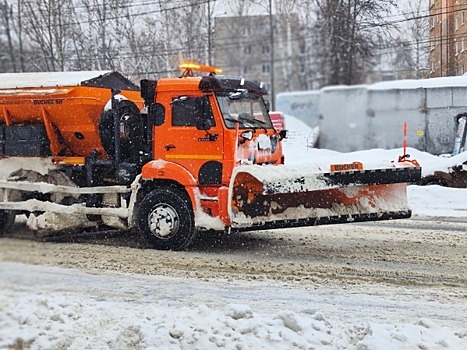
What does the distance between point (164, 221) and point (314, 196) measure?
6.57ft

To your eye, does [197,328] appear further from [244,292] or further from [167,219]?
[167,219]

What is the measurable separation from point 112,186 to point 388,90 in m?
5.55

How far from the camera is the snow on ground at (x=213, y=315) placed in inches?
170

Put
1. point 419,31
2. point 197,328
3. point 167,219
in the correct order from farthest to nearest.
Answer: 1. point 419,31
2. point 167,219
3. point 197,328

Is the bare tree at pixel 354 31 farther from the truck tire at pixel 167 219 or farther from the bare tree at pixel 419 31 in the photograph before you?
the truck tire at pixel 167 219

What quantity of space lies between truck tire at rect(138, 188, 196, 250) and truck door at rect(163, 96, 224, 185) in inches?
16.2

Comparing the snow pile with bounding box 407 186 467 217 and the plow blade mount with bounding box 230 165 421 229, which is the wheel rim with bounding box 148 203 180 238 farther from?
the snow pile with bounding box 407 186 467 217

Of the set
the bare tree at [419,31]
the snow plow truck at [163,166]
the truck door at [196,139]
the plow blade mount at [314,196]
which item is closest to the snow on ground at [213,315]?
the plow blade mount at [314,196]

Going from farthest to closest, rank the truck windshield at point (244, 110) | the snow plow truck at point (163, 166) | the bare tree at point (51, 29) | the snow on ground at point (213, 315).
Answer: the bare tree at point (51, 29)
the truck windshield at point (244, 110)
the snow plow truck at point (163, 166)
the snow on ground at point (213, 315)

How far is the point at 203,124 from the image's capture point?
312 inches

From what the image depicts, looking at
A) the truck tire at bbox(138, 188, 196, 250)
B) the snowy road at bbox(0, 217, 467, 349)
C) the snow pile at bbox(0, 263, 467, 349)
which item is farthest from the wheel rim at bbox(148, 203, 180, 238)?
the snow pile at bbox(0, 263, 467, 349)

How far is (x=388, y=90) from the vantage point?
1133 centimetres

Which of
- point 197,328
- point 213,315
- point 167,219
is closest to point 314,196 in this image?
point 167,219

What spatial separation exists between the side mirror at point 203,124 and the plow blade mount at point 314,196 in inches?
29.6
